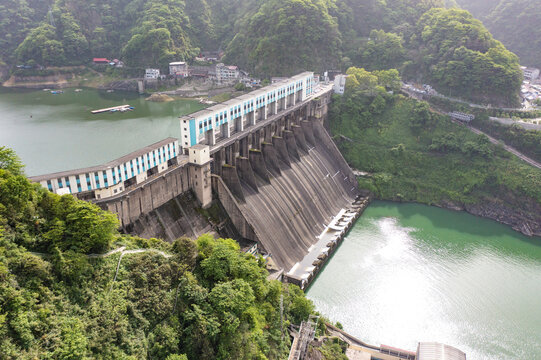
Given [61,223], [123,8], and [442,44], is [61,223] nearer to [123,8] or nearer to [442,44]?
[442,44]

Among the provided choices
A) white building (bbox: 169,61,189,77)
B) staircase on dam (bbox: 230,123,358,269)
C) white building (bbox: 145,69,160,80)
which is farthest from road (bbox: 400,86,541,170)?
white building (bbox: 145,69,160,80)

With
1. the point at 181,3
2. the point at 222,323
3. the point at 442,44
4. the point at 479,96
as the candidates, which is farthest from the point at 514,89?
the point at 181,3

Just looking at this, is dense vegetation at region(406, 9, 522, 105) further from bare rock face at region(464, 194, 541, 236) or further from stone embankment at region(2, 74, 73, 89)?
stone embankment at region(2, 74, 73, 89)

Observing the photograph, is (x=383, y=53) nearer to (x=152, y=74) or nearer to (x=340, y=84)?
(x=340, y=84)

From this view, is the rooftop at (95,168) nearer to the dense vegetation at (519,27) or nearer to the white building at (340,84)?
the white building at (340,84)

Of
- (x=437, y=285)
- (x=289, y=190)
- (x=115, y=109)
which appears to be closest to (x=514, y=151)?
(x=437, y=285)

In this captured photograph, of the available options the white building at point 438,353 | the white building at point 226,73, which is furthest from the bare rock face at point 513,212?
the white building at point 226,73
